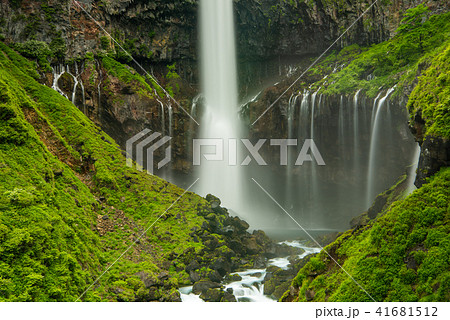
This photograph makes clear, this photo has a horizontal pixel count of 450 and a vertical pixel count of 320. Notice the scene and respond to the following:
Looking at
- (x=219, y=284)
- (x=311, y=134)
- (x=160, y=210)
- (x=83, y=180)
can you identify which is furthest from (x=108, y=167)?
(x=311, y=134)

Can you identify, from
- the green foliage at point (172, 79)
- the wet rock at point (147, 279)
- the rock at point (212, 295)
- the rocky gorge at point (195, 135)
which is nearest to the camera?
the rocky gorge at point (195, 135)

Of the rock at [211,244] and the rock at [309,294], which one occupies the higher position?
the rock at [309,294]

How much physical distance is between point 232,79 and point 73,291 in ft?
114

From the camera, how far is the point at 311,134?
106 feet

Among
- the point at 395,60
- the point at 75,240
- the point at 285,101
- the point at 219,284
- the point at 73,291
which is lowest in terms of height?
the point at 219,284

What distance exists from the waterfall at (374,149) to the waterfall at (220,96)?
43.3 feet

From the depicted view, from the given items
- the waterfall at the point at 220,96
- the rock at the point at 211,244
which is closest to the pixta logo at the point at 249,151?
the waterfall at the point at 220,96

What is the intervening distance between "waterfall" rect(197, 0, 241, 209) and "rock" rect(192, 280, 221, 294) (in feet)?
68.1

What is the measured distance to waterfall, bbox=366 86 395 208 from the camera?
88.1 feet

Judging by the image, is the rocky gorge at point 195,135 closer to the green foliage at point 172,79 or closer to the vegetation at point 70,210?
the vegetation at point 70,210

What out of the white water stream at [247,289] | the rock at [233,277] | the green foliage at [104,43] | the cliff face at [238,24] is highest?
the cliff face at [238,24]

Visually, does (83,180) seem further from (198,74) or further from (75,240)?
(198,74)

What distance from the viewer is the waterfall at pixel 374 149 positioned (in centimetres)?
2684

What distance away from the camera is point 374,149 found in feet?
93.9
